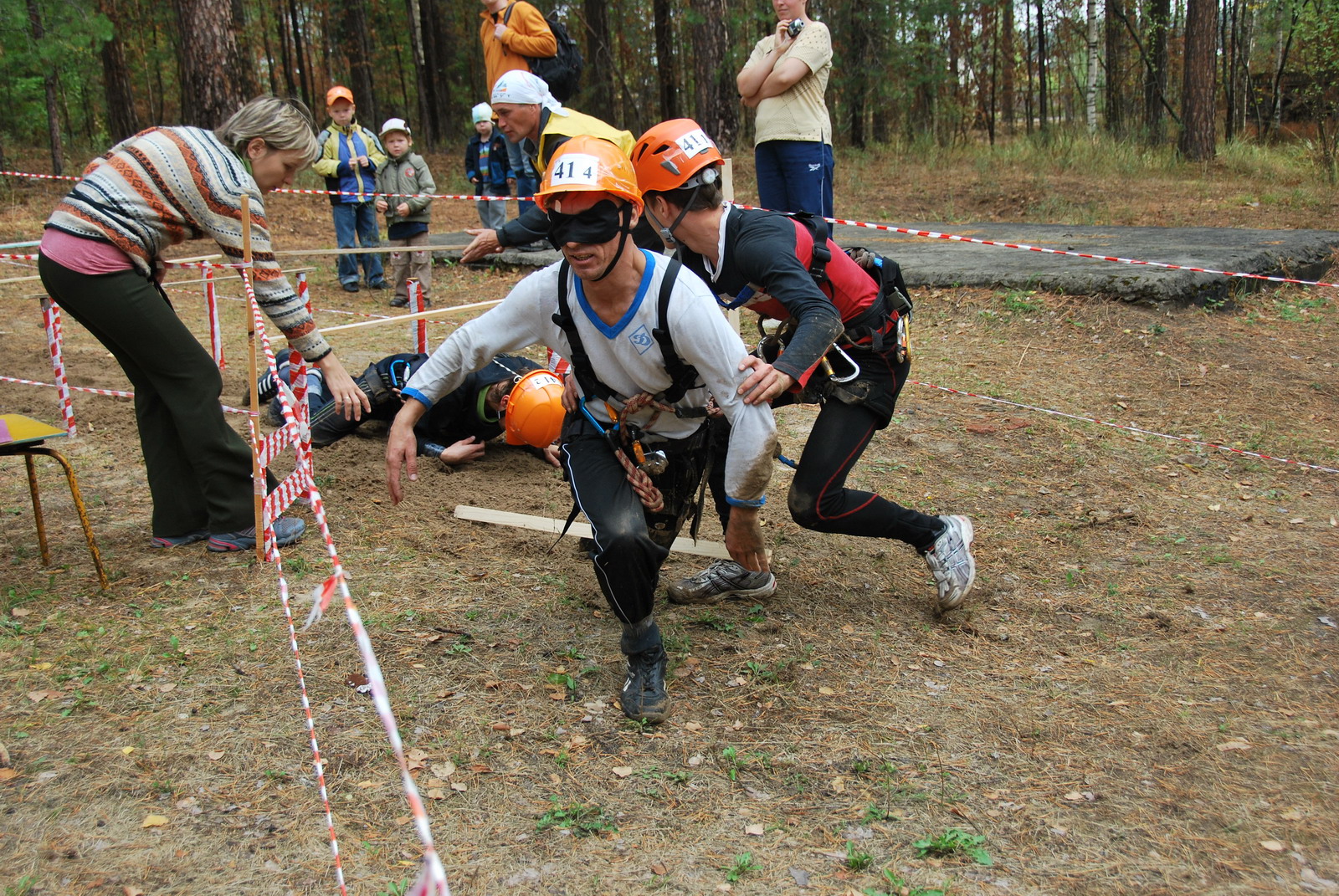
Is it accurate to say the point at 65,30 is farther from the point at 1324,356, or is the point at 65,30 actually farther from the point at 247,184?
the point at 1324,356

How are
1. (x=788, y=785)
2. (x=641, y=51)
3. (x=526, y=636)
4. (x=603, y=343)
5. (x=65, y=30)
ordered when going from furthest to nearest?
(x=641, y=51), (x=65, y=30), (x=526, y=636), (x=603, y=343), (x=788, y=785)

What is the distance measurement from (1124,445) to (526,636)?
12.7 feet

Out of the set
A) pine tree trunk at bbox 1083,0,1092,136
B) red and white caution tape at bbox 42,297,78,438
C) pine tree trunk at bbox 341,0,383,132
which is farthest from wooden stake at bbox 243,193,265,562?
pine tree trunk at bbox 1083,0,1092,136

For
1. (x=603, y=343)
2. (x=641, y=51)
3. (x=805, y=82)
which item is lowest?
(x=603, y=343)

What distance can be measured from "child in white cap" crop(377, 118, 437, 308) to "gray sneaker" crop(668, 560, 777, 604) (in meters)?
6.48

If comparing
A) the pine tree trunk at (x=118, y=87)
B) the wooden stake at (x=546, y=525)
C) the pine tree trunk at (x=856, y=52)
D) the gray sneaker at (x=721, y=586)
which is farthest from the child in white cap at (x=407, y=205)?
the pine tree trunk at (x=118, y=87)

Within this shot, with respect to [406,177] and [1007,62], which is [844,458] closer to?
[406,177]

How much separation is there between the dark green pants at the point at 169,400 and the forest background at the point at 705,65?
985 cm

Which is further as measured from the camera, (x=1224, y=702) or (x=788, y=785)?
(x=1224, y=702)

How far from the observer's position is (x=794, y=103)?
22.0 ft

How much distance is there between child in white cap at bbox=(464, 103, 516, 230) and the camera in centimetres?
1145

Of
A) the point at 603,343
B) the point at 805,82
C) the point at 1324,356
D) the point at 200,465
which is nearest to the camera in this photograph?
the point at 603,343

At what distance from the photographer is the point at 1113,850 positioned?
2.62 m

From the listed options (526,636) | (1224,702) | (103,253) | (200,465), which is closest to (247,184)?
(103,253)
